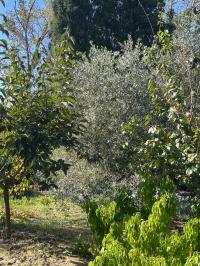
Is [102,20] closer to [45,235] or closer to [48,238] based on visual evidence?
[45,235]

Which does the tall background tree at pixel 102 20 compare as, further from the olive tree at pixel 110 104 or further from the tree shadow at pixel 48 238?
the tree shadow at pixel 48 238

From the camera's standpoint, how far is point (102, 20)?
17.9 m

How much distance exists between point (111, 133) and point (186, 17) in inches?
99.9

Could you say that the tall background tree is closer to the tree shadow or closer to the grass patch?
the grass patch

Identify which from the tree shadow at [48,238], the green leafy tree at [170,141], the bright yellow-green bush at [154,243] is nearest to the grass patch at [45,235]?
the tree shadow at [48,238]

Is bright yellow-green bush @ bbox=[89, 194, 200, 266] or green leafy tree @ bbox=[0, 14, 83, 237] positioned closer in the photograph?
bright yellow-green bush @ bbox=[89, 194, 200, 266]

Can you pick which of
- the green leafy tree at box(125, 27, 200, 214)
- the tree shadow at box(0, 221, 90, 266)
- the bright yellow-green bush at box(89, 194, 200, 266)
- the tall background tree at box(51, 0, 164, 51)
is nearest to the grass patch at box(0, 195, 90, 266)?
the tree shadow at box(0, 221, 90, 266)

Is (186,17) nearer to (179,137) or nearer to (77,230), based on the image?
(179,137)

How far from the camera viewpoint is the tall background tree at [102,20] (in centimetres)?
1697

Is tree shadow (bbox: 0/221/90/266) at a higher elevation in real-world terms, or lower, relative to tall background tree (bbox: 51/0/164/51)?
lower

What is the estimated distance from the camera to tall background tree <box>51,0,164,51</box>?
55.7ft

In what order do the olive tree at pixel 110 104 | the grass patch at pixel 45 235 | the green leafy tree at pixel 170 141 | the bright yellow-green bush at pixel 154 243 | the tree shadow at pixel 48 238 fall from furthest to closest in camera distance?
the olive tree at pixel 110 104
the tree shadow at pixel 48 238
the grass patch at pixel 45 235
the green leafy tree at pixel 170 141
the bright yellow-green bush at pixel 154 243

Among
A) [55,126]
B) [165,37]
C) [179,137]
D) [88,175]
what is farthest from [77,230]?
[165,37]

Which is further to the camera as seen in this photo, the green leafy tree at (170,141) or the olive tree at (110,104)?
the olive tree at (110,104)
